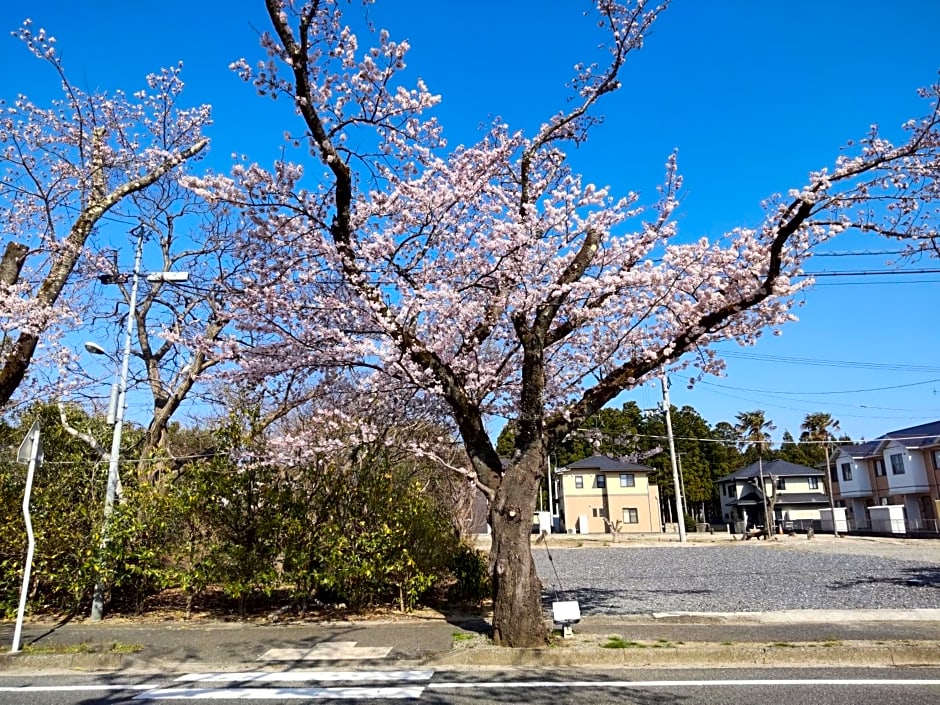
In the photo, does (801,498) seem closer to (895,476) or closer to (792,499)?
(792,499)

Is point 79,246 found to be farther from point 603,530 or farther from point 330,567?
point 603,530

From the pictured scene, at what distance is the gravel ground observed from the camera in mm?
10531

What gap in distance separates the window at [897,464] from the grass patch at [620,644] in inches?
1590

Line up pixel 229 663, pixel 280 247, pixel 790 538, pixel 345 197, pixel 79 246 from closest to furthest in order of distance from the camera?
pixel 229 663 → pixel 345 197 → pixel 280 247 → pixel 79 246 → pixel 790 538

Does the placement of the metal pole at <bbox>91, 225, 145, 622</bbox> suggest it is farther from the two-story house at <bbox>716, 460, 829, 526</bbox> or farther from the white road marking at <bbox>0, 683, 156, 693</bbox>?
the two-story house at <bbox>716, 460, 829, 526</bbox>

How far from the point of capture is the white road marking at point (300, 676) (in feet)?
20.6

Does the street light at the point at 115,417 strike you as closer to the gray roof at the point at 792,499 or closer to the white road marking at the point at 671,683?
the white road marking at the point at 671,683

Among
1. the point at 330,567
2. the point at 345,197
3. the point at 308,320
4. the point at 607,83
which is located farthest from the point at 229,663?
the point at 607,83

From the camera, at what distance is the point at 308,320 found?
804 cm

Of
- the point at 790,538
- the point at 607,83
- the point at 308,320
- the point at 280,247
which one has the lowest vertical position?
the point at 790,538

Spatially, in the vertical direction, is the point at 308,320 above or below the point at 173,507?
above

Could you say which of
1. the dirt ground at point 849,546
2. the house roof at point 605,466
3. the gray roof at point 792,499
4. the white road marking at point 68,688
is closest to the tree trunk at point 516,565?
the white road marking at point 68,688

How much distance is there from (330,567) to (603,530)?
41.4 metres

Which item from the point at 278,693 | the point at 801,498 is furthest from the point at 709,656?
the point at 801,498
